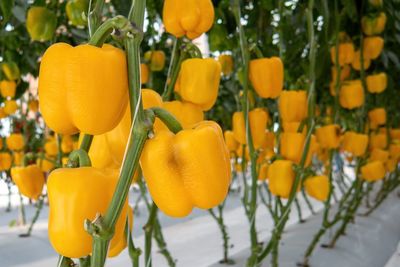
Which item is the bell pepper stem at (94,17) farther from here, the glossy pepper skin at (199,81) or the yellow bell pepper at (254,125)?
the yellow bell pepper at (254,125)

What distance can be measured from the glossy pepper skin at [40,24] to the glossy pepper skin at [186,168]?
28.2 inches

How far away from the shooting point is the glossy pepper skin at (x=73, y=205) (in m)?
0.31

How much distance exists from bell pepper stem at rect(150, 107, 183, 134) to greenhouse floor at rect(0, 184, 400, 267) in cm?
96

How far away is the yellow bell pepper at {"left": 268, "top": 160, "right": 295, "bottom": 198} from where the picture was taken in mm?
905

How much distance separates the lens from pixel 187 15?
0.51 meters

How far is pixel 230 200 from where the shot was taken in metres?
3.69

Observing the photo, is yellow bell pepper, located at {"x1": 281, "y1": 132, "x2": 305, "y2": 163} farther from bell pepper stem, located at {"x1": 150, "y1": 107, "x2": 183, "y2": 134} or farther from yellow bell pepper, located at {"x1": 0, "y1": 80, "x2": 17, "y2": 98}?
yellow bell pepper, located at {"x1": 0, "y1": 80, "x2": 17, "y2": 98}

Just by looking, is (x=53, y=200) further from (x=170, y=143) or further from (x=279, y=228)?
(x=279, y=228)

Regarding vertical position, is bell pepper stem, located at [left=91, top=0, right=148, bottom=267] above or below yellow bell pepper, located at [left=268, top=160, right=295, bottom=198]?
above

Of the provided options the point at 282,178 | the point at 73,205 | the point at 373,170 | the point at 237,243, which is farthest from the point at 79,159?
the point at 237,243

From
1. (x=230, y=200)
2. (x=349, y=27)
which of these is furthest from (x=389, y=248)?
(x=230, y=200)

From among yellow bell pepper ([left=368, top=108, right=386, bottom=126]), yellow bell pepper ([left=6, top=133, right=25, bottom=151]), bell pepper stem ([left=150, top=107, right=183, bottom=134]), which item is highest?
bell pepper stem ([left=150, top=107, right=183, bottom=134])

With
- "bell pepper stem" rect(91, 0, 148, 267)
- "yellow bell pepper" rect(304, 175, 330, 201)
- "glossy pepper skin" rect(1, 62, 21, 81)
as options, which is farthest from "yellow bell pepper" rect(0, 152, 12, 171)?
"bell pepper stem" rect(91, 0, 148, 267)

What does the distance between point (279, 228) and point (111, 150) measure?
2.03ft
